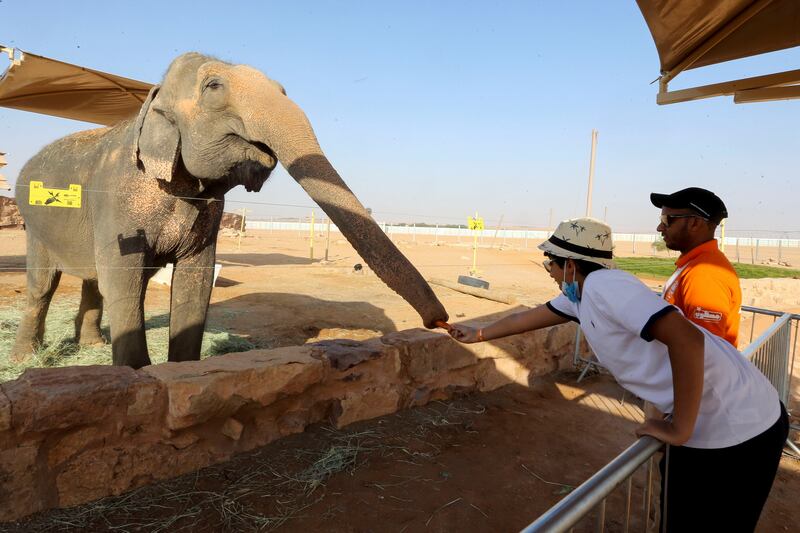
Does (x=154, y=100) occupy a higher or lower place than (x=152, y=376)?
higher

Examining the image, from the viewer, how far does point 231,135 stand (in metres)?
3.55

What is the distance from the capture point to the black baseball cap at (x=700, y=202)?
2471mm

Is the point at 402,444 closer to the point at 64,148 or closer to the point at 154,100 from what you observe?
the point at 154,100

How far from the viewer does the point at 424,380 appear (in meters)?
4.57

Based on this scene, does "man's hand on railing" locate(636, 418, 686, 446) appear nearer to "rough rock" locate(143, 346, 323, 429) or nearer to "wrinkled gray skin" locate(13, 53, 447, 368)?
"wrinkled gray skin" locate(13, 53, 447, 368)

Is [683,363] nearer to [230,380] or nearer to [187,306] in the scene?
[230,380]

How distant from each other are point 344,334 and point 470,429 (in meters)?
3.47

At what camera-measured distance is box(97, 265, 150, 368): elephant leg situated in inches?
149

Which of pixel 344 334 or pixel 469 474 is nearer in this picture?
pixel 469 474

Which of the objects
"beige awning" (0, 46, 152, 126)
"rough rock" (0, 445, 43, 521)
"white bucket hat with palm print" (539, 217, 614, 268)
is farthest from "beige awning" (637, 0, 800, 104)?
"beige awning" (0, 46, 152, 126)

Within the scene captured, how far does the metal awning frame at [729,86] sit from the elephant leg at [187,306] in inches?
165

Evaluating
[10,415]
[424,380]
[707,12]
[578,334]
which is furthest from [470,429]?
[707,12]

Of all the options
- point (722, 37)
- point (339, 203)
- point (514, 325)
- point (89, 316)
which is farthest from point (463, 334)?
point (89, 316)

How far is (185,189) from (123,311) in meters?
1.04
